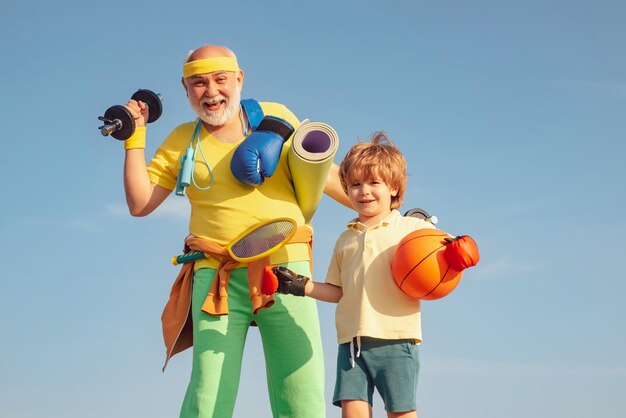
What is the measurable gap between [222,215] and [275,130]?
61cm

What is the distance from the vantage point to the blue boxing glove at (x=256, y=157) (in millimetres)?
4941

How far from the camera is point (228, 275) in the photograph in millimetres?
4980

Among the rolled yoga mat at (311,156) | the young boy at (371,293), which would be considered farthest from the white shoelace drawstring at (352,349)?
the rolled yoga mat at (311,156)

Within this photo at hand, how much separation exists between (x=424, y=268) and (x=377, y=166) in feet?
2.09

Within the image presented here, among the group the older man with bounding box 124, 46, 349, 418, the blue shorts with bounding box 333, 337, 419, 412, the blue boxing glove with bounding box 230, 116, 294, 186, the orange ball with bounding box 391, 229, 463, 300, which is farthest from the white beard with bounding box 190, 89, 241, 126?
the blue shorts with bounding box 333, 337, 419, 412

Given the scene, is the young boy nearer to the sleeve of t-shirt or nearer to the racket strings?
the racket strings

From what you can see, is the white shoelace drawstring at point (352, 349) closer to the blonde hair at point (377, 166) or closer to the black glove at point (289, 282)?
the black glove at point (289, 282)

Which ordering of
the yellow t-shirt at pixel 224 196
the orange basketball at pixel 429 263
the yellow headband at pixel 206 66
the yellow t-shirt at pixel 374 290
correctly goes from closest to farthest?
the orange basketball at pixel 429 263 → the yellow t-shirt at pixel 374 290 → the yellow t-shirt at pixel 224 196 → the yellow headband at pixel 206 66

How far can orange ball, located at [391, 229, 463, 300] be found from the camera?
4453mm

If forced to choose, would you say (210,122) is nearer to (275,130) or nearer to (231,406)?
(275,130)

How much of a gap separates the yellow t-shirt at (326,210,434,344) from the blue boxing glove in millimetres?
662

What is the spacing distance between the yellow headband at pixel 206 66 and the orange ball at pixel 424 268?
1.58 meters

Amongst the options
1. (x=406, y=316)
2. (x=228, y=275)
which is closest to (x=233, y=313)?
(x=228, y=275)

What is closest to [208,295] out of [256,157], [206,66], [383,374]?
[256,157]
